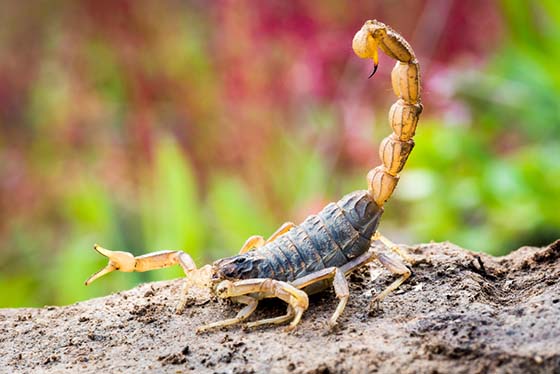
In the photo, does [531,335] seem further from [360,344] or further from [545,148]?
[545,148]

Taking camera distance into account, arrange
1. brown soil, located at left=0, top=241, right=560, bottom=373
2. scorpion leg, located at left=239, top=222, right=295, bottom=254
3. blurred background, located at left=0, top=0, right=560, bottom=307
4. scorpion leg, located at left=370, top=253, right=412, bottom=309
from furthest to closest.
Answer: blurred background, located at left=0, top=0, right=560, bottom=307 → scorpion leg, located at left=239, top=222, right=295, bottom=254 → scorpion leg, located at left=370, top=253, right=412, bottom=309 → brown soil, located at left=0, top=241, right=560, bottom=373

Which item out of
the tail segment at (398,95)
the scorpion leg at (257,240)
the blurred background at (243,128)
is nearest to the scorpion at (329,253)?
the tail segment at (398,95)

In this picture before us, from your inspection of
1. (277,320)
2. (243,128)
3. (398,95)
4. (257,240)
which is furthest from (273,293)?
(243,128)

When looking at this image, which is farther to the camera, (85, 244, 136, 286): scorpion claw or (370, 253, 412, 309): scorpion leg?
(85, 244, 136, 286): scorpion claw

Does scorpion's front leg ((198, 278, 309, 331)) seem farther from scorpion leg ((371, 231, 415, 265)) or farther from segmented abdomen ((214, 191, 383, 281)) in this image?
scorpion leg ((371, 231, 415, 265))

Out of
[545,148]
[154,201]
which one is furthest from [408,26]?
[154,201]

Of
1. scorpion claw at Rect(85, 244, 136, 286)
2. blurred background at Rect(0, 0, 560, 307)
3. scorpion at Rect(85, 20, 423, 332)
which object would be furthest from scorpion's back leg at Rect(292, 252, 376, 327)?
blurred background at Rect(0, 0, 560, 307)

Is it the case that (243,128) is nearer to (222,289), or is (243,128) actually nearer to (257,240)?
(257,240)

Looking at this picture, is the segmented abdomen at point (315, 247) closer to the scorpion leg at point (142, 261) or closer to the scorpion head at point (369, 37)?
the scorpion leg at point (142, 261)
